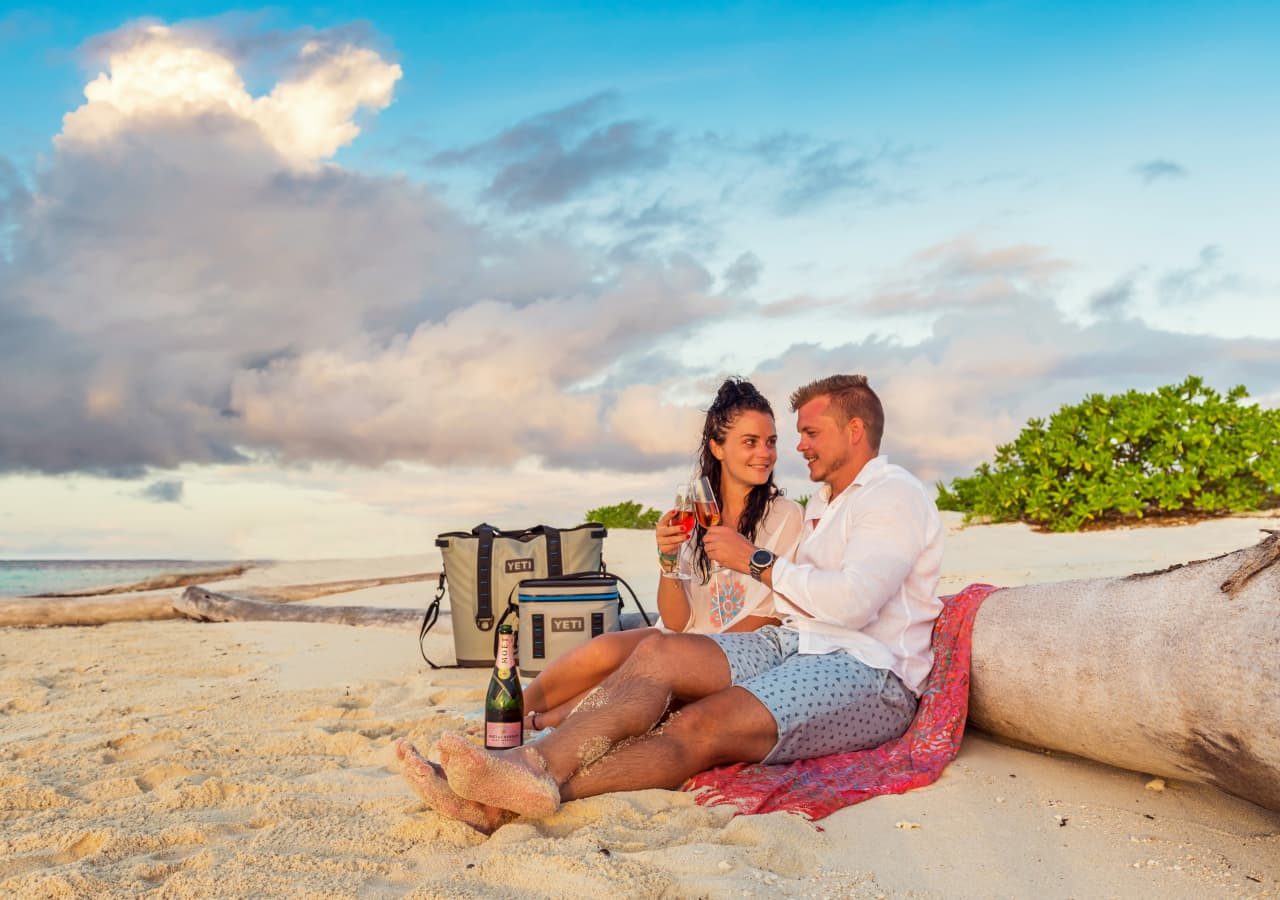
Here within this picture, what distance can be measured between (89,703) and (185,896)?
12.8 feet

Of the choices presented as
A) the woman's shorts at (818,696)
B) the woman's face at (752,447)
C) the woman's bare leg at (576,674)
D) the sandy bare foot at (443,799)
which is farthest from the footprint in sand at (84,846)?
the woman's face at (752,447)

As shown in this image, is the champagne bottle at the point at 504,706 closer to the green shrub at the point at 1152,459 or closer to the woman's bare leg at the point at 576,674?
the woman's bare leg at the point at 576,674

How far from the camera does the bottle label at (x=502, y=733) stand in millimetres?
4008

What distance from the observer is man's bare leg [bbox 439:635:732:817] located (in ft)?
10.5

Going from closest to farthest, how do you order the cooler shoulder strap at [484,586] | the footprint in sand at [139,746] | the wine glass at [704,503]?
the wine glass at [704,503], the footprint in sand at [139,746], the cooler shoulder strap at [484,586]

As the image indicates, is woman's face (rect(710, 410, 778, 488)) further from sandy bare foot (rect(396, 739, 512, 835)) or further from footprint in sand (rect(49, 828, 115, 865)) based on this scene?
footprint in sand (rect(49, 828, 115, 865))

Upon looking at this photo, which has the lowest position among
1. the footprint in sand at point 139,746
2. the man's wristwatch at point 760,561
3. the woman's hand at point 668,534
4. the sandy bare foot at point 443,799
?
the footprint in sand at point 139,746

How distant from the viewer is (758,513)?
4.88 m

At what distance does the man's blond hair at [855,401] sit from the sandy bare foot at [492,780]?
2.09m

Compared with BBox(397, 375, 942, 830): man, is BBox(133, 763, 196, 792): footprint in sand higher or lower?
lower

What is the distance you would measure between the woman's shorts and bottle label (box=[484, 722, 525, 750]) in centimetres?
88

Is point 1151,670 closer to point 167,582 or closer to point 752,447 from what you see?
point 752,447

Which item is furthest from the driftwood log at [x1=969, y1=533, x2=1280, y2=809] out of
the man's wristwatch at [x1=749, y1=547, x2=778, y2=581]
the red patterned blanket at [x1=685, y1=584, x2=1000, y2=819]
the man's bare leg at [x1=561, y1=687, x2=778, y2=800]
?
the man's bare leg at [x1=561, y1=687, x2=778, y2=800]

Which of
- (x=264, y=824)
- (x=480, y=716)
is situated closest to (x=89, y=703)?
(x=480, y=716)
